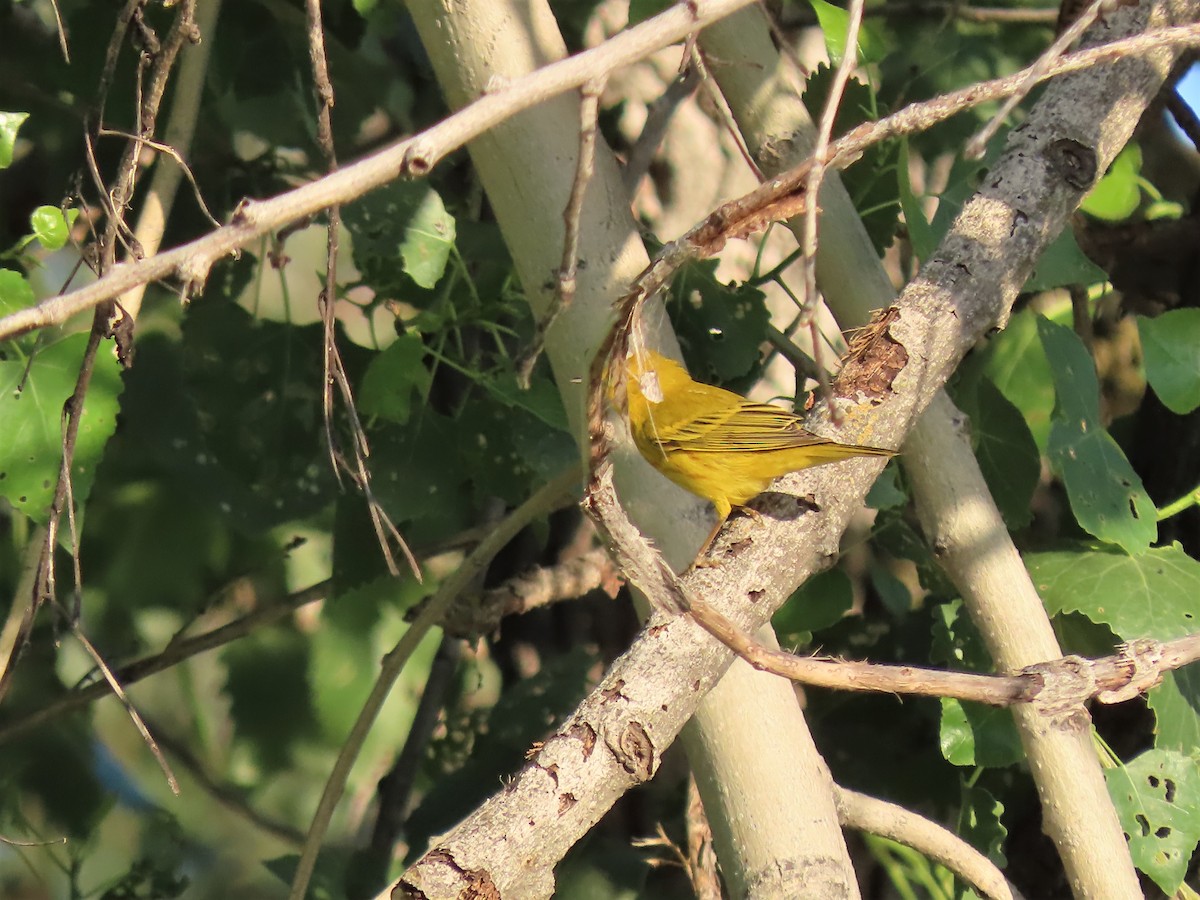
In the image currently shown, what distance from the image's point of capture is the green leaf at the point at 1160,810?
1.63 metres

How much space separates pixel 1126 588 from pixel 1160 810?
336 millimetres

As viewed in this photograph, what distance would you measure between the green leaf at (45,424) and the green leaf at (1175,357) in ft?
5.38

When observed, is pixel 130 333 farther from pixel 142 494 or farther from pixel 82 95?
pixel 142 494

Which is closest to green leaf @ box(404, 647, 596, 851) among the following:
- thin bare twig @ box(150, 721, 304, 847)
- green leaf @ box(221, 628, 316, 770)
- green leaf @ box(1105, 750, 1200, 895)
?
green leaf @ box(221, 628, 316, 770)

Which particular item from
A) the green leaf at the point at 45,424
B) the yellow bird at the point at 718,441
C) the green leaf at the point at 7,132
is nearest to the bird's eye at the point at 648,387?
the yellow bird at the point at 718,441

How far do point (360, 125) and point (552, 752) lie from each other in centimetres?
177

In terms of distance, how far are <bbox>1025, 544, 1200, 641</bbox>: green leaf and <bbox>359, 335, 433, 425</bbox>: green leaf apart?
1.09m

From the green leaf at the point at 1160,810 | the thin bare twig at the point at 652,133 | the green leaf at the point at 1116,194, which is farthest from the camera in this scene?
the thin bare twig at the point at 652,133

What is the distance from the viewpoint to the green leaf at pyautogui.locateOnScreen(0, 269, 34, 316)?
1.38 m

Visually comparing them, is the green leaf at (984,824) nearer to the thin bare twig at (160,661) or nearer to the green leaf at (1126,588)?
the green leaf at (1126,588)

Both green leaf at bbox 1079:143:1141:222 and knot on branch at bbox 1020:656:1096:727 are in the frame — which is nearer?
knot on branch at bbox 1020:656:1096:727

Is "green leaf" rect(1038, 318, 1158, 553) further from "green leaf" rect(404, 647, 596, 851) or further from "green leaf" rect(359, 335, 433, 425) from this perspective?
"green leaf" rect(404, 647, 596, 851)

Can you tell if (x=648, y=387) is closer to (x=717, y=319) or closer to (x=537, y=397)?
(x=537, y=397)

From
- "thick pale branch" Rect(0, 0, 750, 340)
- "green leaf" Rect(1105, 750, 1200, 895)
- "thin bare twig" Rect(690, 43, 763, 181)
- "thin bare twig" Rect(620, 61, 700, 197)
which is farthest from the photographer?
"thin bare twig" Rect(620, 61, 700, 197)
